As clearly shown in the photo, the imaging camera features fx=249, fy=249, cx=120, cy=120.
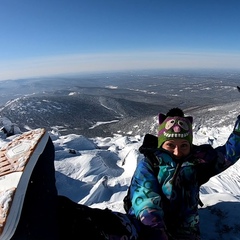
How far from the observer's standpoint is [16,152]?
2.21 meters

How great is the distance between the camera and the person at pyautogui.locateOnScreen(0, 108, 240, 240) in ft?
6.48

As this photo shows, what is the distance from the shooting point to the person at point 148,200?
6.48 ft

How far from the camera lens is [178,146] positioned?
3.36 m

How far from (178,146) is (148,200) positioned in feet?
2.88

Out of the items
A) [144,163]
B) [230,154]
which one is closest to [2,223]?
[144,163]

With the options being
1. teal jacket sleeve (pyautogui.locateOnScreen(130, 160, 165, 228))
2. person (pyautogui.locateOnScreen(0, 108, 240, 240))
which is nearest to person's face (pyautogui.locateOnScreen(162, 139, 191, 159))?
person (pyautogui.locateOnScreen(0, 108, 240, 240))

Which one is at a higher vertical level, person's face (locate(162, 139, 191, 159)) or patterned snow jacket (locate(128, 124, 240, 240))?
person's face (locate(162, 139, 191, 159))

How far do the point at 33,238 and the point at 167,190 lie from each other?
1760 millimetres

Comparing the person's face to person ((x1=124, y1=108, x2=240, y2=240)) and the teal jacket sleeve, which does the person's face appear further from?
the teal jacket sleeve

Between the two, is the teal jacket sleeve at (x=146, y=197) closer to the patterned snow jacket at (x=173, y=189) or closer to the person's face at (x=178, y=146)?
the patterned snow jacket at (x=173, y=189)

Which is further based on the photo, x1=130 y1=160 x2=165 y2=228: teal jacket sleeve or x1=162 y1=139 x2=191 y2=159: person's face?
x1=162 y1=139 x2=191 y2=159: person's face

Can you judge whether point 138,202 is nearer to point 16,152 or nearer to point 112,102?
point 16,152

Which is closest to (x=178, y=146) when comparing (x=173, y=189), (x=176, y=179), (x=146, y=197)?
(x=176, y=179)

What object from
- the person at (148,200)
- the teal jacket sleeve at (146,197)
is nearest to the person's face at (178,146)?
the person at (148,200)
